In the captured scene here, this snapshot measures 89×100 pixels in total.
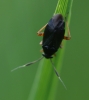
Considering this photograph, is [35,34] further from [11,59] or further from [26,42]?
[11,59]

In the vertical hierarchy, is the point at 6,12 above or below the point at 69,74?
above

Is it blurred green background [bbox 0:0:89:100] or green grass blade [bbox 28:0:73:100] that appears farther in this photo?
blurred green background [bbox 0:0:89:100]

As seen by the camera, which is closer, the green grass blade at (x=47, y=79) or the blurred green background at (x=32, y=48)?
the green grass blade at (x=47, y=79)

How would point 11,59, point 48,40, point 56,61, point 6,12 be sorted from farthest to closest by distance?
1. point 6,12
2. point 11,59
3. point 48,40
4. point 56,61

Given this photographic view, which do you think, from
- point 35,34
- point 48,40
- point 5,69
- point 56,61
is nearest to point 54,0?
point 35,34

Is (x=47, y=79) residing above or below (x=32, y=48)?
below

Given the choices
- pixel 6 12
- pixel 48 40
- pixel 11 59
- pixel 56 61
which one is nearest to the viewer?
pixel 56 61

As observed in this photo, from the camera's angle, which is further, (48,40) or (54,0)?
(54,0)

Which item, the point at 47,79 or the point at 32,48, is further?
the point at 32,48
